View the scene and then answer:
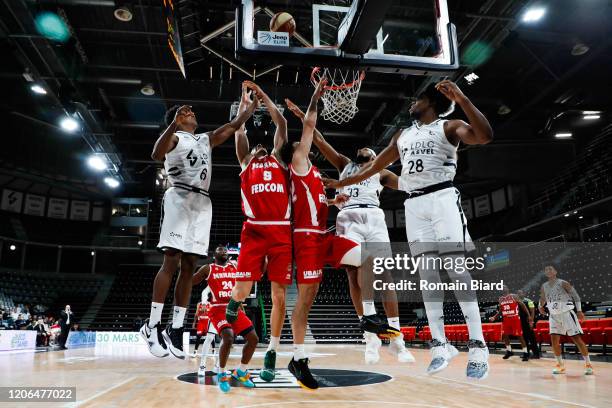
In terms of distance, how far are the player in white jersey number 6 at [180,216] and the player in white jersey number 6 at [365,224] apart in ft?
3.56

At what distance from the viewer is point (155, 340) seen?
13.6 feet

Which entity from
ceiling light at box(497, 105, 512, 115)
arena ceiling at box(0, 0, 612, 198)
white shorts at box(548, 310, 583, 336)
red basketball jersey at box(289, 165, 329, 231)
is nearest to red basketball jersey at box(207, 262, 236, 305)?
red basketball jersey at box(289, 165, 329, 231)

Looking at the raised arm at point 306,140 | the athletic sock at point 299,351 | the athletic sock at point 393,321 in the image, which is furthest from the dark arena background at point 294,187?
the raised arm at point 306,140

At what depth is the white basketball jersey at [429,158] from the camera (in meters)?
3.67

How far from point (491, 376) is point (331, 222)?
19981mm

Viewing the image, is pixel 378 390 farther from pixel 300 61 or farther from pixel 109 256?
pixel 109 256

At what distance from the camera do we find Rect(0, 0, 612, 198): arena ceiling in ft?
36.9

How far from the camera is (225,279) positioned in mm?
7227

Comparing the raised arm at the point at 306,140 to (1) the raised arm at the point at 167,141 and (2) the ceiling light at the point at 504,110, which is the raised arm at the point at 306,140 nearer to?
(1) the raised arm at the point at 167,141

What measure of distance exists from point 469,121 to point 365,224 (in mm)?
1975

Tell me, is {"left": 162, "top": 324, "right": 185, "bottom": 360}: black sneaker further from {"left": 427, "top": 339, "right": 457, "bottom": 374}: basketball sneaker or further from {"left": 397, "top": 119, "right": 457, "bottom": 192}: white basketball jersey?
{"left": 397, "top": 119, "right": 457, "bottom": 192}: white basketball jersey

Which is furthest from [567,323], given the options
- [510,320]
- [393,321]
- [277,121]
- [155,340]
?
[155,340]

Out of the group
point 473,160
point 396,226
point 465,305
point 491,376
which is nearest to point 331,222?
point 396,226

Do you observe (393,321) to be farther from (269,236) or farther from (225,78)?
(225,78)
